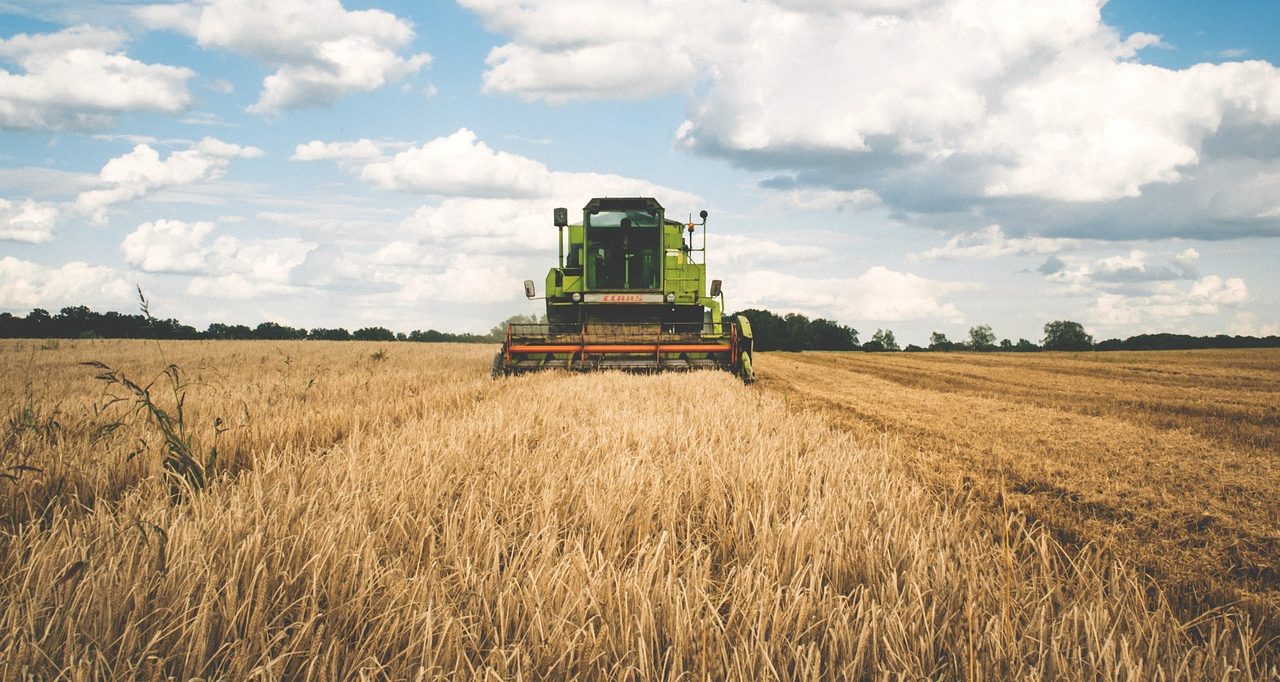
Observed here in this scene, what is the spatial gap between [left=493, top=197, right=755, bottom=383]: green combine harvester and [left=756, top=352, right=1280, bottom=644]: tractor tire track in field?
262 centimetres

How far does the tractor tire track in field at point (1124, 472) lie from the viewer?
3.22 m

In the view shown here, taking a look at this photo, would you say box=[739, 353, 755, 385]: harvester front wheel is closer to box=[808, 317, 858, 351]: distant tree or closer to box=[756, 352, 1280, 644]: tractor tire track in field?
box=[756, 352, 1280, 644]: tractor tire track in field

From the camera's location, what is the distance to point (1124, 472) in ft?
17.2

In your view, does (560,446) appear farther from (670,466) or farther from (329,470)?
(329,470)

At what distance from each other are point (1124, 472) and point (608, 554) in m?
4.74

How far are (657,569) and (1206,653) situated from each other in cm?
165

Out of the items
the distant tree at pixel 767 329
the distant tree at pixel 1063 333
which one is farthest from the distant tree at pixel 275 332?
the distant tree at pixel 1063 333

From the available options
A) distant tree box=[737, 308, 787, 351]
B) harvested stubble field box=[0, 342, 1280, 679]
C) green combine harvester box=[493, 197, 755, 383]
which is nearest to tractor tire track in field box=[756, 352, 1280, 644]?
harvested stubble field box=[0, 342, 1280, 679]

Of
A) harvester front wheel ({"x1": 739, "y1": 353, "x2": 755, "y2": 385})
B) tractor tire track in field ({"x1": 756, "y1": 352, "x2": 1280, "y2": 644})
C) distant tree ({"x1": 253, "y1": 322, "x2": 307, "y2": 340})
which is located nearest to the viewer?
tractor tire track in field ({"x1": 756, "y1": 352, "x2": 1280, "y2": 644})

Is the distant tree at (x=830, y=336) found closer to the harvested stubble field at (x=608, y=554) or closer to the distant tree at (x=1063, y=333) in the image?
the distant tree at (x=1063, y=333)

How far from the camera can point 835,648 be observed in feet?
5.79

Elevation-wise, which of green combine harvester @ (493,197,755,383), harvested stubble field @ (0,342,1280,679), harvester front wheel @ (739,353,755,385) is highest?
green combine harvester @ (493,197,755,383)

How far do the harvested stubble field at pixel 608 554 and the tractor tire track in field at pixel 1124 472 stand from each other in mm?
34

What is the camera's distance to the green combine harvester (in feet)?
42.4
